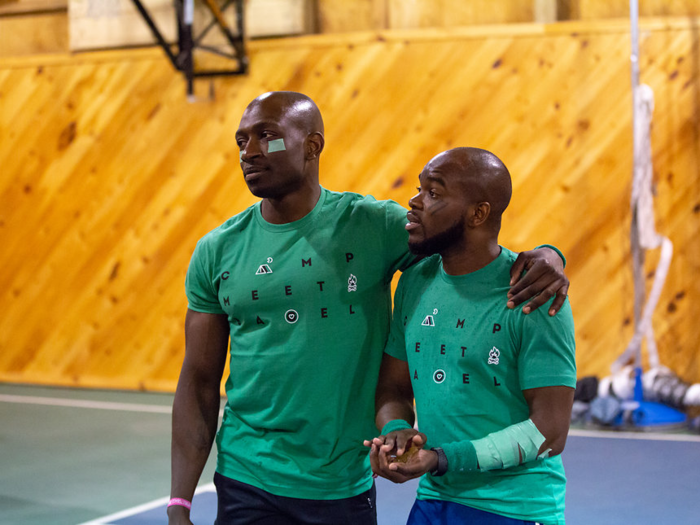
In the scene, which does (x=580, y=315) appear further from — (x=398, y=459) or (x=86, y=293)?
(x=398, y=459)

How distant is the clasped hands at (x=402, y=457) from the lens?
68.9 inches

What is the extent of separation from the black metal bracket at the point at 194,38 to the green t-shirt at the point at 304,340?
528 cm

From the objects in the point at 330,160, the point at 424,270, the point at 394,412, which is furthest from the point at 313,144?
the point at 330,160

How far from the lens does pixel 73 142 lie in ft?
26.5

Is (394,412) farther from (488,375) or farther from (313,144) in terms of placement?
(313,144)

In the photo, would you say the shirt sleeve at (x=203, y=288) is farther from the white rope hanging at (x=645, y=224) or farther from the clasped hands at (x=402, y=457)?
the white rope hanging at (x=645, y=224)

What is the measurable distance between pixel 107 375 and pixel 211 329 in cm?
612

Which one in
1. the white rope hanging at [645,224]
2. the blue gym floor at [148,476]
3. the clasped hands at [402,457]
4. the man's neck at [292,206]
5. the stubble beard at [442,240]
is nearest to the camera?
the clasped hands at [402,457]

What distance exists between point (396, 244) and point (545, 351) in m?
0.55

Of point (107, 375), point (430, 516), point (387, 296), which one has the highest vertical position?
point (387, 296)

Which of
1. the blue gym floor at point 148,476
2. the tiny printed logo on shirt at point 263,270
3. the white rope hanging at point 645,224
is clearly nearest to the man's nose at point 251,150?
the tiny printed logo on shirt at point 263,270

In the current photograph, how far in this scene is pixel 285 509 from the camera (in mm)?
2141

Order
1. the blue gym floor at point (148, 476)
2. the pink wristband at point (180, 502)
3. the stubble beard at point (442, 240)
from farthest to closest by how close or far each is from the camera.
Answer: the blue gym floor at point (148, 476), the pink wristband at point (180, 502), the stubble beard at point (442, 240)

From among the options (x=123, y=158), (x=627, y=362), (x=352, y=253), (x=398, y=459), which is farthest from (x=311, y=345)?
(x=123, y=158)
